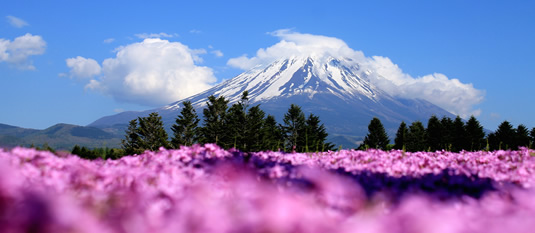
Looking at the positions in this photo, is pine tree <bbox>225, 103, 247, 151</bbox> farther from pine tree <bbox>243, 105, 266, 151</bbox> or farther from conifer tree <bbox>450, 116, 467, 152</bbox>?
conifer tree <bbox>450, 116, 467, 152</bbox>

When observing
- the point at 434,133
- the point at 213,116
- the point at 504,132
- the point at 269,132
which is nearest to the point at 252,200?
the point at 504,132

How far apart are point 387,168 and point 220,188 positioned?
2.72 meters

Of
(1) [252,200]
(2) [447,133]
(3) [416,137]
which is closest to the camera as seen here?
(1) [252,200]

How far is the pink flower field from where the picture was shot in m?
1.87

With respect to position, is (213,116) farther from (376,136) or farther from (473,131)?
(473,131)

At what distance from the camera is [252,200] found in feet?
8.03

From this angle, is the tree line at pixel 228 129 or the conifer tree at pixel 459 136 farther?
the tree line at pixel 228 129

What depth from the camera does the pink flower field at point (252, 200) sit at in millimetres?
1867

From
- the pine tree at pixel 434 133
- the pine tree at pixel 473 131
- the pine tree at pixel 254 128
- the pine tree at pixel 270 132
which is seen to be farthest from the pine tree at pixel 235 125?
the pine tree at pixel 473 131

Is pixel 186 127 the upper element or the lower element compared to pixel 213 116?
lower

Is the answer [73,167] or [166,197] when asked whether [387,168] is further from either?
[73,167]

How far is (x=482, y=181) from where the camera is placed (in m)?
4.36

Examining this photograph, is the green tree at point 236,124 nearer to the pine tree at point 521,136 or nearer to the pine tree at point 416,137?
the pine tree at point 416,137

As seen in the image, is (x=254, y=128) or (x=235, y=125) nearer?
(x=254, y=128)
